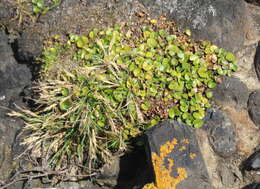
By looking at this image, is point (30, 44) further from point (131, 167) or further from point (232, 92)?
point (232, 92)

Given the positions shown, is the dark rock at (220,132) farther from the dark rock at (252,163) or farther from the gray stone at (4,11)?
the gray stone at (4,11)

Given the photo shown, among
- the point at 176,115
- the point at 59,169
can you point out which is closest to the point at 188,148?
the point at 176,115

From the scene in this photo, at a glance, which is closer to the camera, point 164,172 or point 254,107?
point 164,172

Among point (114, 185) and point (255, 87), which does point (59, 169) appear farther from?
point (255, 87)

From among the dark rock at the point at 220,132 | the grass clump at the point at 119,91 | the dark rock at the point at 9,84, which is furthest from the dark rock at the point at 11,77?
the dark rock at the point at 220,132

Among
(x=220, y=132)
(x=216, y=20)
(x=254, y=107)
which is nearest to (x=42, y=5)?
(x=216, y=20)

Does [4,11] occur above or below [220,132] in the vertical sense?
above

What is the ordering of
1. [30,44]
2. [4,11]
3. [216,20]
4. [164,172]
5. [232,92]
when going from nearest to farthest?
[164,172] < [232,92] < [216,20] < [30,44] < [4,11]
